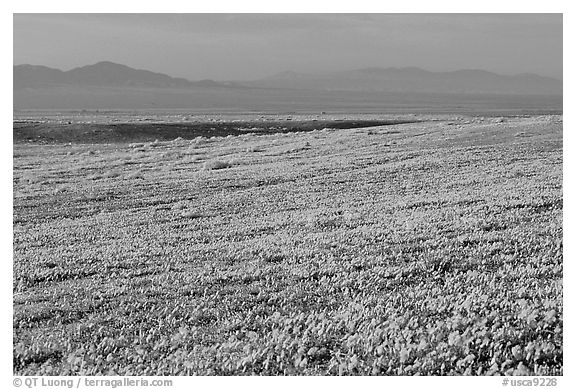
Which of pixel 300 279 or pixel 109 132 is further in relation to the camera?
pixel 109 132

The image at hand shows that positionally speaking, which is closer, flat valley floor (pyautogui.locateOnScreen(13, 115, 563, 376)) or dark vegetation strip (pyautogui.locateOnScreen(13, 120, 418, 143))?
flat valley floor (pyautogui.locateOnScreen(13, 115, 563, 376))

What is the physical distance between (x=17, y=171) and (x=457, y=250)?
2976 cm

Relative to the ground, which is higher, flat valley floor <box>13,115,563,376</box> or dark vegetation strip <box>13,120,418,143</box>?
dark vegetation strip <box>13,120,418,143</box>

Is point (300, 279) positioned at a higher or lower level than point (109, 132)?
lower

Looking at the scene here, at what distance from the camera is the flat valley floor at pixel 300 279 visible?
9320 millimetres

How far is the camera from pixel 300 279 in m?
12.1

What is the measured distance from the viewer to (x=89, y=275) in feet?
43.2

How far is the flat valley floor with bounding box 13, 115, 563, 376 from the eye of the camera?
9.32 meters

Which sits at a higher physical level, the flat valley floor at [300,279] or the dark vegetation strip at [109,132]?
the dark vegetation strip at [109,132]

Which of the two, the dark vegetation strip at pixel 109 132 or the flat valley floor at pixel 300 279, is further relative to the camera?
the dark vegetation strip at pixel 109 132
